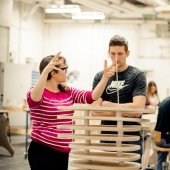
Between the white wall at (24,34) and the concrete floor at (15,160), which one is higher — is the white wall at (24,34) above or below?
above

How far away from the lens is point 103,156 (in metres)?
2.28

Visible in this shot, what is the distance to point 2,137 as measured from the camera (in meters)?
7.00

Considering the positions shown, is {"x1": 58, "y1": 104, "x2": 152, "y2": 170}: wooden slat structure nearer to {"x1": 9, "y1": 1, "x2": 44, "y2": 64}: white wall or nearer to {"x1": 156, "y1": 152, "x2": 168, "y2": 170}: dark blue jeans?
{"x1": 156, "y1": 152, "x2": 168, "y2": 170}: dark blue jeans

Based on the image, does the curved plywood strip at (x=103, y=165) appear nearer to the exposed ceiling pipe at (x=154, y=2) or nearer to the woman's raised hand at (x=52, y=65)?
the woman's raised hand at (x=52, y=65)

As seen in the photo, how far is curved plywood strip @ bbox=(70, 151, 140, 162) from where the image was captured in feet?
7.34

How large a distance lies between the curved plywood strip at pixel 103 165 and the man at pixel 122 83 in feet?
0.92

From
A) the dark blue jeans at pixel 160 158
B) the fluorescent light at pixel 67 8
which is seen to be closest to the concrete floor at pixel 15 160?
the dark blue jeans at pixel 160 158

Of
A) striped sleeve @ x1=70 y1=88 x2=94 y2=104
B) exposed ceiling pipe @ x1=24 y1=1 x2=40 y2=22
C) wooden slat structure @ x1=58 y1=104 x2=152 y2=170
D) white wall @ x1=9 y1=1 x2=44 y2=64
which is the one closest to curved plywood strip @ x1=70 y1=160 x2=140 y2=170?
wooden slat structure @ x1=58 y1=104 x2=152 y2=170

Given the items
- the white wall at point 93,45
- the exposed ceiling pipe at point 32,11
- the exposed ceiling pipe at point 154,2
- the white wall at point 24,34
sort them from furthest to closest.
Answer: the white wall at point 93,45 → the exposed ceiling pipe at point 32,11 → the white wall at point 24,34 → the exposed ceiling pipe at point 154,2

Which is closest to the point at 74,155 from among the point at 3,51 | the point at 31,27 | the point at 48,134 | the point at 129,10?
the point at 48,134

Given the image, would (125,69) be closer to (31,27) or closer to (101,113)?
(101,113)

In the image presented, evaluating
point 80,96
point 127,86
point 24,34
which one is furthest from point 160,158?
point 24,34

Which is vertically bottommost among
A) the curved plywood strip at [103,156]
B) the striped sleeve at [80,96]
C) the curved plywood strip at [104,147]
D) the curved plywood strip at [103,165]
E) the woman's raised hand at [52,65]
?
the curved plywood strip at [103,165]

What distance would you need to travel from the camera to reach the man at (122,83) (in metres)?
2.58
